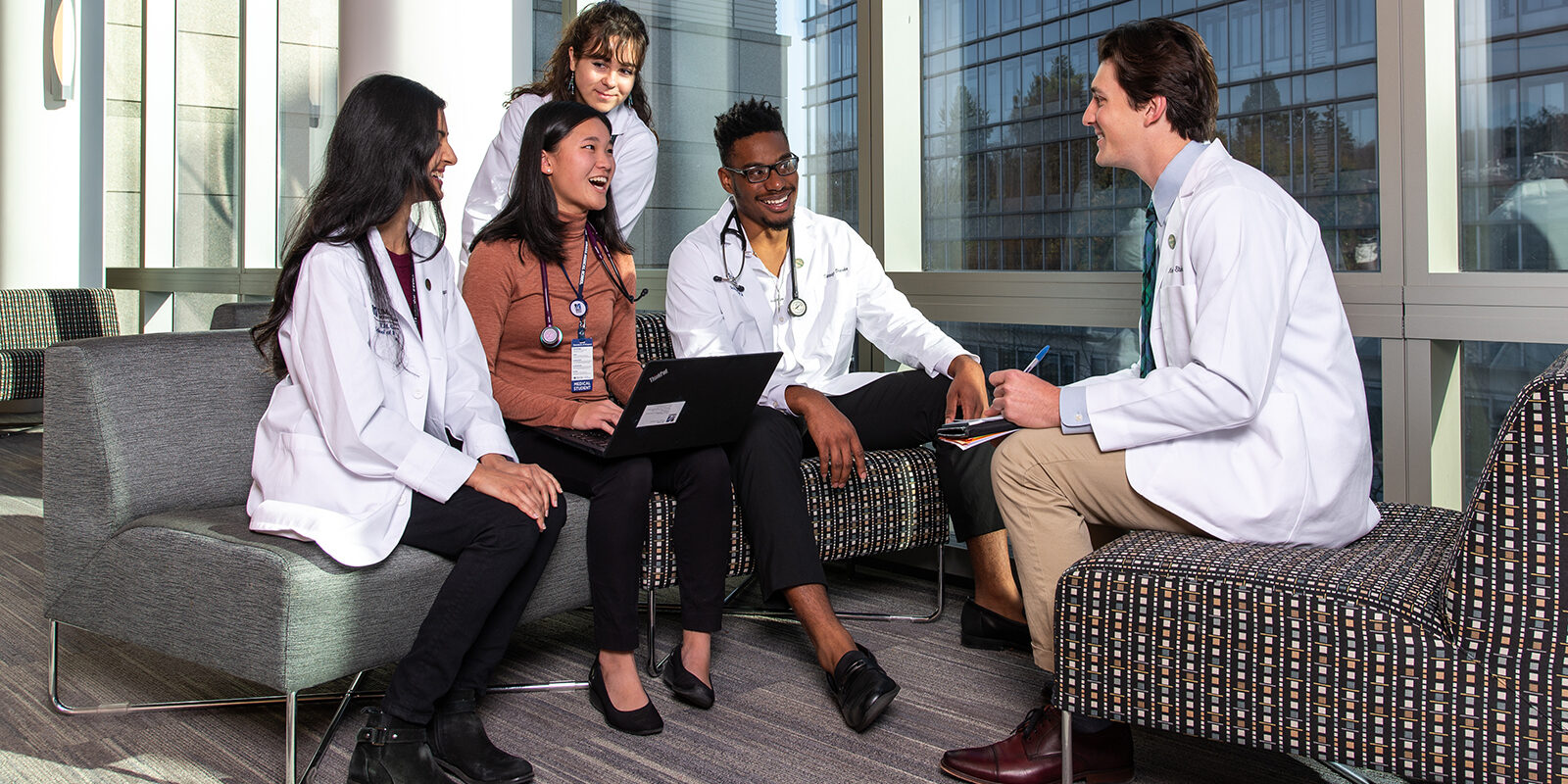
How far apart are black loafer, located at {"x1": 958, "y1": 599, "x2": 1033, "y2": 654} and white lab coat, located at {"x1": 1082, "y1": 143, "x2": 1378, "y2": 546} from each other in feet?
2.81

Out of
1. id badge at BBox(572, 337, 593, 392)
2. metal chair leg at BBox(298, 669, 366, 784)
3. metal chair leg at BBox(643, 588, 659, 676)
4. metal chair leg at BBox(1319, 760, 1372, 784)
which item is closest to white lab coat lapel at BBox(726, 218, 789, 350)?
id badge at BBox(572, 337, 593, 392)

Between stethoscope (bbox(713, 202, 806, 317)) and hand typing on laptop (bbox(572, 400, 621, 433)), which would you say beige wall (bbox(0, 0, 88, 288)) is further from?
hand typing on laptop (bbox(572, 400, 621, 433))

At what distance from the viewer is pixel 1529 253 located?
2.43 m

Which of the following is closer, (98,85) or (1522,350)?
(1522,350)

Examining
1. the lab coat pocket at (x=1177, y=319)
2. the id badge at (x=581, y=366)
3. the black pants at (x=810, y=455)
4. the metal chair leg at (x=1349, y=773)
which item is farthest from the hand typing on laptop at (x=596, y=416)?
the metal chair leg at (x=1349, y=773)

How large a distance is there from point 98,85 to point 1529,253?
8408 millimetres

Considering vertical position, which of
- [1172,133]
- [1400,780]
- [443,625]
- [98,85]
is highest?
[98,85]

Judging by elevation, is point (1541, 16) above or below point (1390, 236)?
above

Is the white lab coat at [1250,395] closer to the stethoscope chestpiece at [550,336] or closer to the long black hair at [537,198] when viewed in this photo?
the stethoscope chestpiece at [550,336]

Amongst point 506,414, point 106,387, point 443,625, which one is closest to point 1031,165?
point 506,414

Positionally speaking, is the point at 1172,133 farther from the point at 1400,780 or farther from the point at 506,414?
the point at 506,414

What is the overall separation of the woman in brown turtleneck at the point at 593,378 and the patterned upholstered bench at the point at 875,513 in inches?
4.6

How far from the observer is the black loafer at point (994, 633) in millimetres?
2738

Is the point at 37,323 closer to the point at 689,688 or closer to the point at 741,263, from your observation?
the point at 741,263
